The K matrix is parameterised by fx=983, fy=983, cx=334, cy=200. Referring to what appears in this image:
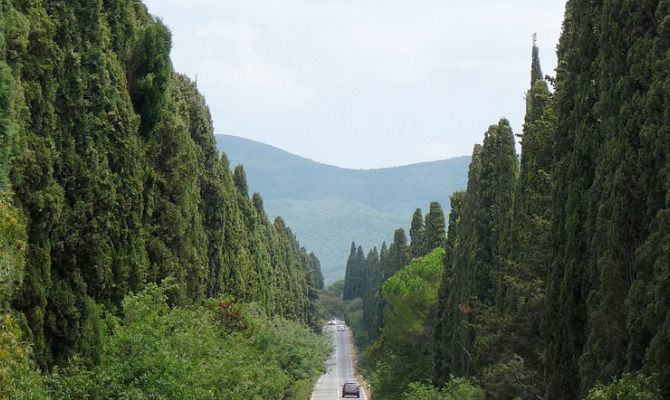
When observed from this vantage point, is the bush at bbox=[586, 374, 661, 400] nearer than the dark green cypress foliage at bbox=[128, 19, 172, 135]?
Yes

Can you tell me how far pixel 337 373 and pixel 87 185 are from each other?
225ft

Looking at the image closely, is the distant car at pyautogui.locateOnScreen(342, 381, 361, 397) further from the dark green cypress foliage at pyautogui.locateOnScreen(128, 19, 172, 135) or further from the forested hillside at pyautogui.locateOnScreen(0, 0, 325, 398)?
the dark green cypress foliage at pyautogui.locateOnScreen(128, 19, 172, 135)

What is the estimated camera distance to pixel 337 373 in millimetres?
85062

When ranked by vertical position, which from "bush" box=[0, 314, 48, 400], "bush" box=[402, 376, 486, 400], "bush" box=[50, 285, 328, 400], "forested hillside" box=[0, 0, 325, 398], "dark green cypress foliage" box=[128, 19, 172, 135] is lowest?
"bush" box=[402, 376, 486, 400]

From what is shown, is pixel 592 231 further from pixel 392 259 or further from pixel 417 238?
pixel 392 259

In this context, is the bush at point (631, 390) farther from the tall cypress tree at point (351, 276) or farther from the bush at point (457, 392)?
the tall cypress tree at point (351, 276)

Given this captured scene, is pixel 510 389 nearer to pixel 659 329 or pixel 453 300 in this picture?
pixel 659 329

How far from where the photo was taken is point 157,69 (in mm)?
23797

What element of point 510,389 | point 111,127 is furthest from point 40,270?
point 510,389

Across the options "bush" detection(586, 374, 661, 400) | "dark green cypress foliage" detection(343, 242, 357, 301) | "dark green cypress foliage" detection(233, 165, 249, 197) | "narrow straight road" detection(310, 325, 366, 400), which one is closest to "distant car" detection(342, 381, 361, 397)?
"narrow straight road" detection(310, 325, 366, 400)

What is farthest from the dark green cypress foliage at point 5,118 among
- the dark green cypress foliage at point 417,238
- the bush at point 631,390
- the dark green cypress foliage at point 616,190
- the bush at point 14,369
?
the dark green cypress foliage at point 417,238

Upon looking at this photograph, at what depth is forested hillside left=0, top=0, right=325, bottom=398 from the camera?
49.7 feet

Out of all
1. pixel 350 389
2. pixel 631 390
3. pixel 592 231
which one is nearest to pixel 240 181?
pixel 350 389

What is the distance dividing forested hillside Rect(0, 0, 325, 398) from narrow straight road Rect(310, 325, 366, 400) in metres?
37.4
